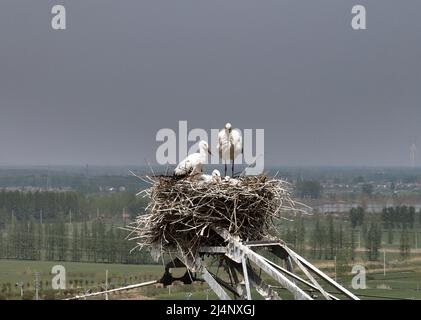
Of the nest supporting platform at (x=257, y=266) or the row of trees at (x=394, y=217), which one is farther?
the row of trees at (x=394, y=217)

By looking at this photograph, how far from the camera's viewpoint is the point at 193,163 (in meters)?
12.3

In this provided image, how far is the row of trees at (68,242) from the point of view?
234 feet

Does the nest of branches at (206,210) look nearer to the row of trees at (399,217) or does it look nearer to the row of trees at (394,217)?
the row of trees at (394,217)

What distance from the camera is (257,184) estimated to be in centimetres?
1184

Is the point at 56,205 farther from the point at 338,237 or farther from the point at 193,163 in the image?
the point at 193,163

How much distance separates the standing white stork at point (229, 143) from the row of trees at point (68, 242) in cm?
5151

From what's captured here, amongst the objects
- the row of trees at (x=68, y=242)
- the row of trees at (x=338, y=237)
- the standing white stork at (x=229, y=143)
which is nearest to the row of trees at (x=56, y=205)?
the row of trees at (x=68, y=242)

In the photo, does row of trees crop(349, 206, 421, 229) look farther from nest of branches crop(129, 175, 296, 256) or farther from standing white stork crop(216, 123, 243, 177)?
nest of branches crop(129, 175, 296, 256)

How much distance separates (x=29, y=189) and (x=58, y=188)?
333 cm

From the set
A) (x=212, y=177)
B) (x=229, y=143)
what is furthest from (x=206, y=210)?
(x=229, y=143)

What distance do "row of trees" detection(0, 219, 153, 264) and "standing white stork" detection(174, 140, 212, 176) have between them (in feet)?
170
